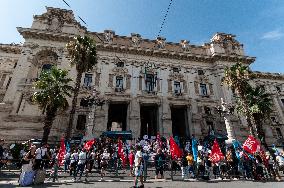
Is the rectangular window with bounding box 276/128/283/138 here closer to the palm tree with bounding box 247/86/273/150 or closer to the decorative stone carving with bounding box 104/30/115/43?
the palm tree with bounding box 247/86/273/150

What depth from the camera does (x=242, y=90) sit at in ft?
88.7

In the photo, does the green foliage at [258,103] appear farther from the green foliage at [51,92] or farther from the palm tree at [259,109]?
the green foliage at [51,92]

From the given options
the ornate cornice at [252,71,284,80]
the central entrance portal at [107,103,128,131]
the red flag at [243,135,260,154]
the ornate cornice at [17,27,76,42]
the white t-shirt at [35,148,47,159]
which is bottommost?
the white t-shirt at [35,148,47,159]

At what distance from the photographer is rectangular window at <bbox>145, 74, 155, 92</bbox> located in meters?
32.2

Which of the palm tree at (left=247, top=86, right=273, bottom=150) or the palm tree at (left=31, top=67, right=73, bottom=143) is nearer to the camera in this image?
the palm tree at (left=31, top=67, right=73, bottom=143)

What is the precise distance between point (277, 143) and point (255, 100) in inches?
429

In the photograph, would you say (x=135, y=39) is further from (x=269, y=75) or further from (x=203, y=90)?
(x=269, y=75)

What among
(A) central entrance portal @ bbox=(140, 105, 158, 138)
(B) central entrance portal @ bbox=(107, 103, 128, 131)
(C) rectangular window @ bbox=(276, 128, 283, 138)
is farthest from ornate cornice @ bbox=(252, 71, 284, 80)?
(B) central entrance portal @ bbox=(107, 103, 128, 131)

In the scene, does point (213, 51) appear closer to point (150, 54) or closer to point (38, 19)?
point (150, 54)

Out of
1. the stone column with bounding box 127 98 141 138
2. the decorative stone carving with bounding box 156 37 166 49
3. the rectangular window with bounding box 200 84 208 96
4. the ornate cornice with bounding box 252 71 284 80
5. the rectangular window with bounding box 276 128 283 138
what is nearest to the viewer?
the stone column with bounding box 127 98 141 138

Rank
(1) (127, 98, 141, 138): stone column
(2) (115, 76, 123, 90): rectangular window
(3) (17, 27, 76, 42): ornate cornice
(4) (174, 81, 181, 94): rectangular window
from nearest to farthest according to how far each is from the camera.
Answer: (1) (127, 98, 141, 138): stone column < (3) (17, 27, 76, 42): ornate cornice < (2) (115, 76, 123, 90): rectangular window < (4) (174, 81, 181, 94): rectangular window

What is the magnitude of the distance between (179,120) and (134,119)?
846 cm

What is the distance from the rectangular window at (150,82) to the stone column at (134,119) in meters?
3.18

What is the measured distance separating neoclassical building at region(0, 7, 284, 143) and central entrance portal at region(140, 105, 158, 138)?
0.52 feet
